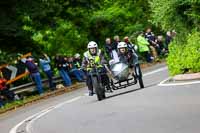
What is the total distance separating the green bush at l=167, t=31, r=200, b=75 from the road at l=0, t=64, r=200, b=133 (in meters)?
1.03

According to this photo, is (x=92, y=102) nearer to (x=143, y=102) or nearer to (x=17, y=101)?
(x=143, y=102)

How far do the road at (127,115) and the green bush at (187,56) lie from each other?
3.37 ft

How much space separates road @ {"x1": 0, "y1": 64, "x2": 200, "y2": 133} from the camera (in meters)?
12.8

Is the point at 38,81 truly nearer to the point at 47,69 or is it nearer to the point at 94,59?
the point at 47,69

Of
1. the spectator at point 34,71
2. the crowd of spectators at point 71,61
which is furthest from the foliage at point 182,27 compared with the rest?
the spectator at point 34,71

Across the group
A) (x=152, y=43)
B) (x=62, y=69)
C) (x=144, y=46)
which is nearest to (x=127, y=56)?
(x=62, y=69)

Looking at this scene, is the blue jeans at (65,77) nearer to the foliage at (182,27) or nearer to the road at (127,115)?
the foliage at (182,27)

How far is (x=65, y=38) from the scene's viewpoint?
37375 mm

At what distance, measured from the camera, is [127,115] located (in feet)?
49.5

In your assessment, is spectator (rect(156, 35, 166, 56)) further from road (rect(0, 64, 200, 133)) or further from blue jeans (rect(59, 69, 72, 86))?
road (rect(0, 64, 200, 133))

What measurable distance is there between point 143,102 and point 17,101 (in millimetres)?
10273

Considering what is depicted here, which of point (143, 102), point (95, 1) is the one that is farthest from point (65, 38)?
point (143, 102)

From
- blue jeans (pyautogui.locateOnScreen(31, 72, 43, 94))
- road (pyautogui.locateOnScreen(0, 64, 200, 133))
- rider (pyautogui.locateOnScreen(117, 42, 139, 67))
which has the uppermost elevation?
rider (pyautogui.locateOnScreen(117, 42, 139, 67))

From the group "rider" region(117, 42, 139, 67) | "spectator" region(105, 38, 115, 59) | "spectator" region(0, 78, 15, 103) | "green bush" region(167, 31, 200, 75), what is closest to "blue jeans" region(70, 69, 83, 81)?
"spectator" region(105, 38, 115, 59)
